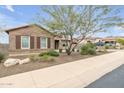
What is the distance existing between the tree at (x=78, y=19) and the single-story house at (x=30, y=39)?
85 cm

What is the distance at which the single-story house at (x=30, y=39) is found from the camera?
55.7 ft

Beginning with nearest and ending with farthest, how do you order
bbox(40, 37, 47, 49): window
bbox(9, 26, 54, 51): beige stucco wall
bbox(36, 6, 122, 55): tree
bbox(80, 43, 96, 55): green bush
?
bbox(36, 6, 122, 55): tree
bbox(9, 26, 54, 51): beige stucco wall
bbox(40, 37, 47, 49): window
bbox(80, 43, 96, 55): green bush

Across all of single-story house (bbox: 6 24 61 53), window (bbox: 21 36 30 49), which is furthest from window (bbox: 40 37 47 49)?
window (bbox: 21 36 30 49)

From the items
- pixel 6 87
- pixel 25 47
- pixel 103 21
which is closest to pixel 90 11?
pixel 103 21

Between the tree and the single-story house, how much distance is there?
0.85m

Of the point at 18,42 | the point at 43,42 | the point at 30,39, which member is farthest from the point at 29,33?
the point at 43,42

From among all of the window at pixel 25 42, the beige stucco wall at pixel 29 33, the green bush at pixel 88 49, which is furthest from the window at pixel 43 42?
the green bush at pixel 88 49

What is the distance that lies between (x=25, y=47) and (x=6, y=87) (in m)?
10.4

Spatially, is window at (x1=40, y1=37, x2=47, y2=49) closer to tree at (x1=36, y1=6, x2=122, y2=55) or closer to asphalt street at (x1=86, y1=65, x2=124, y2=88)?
tree at (x1=36, y1=6, x2=122, y2=55)

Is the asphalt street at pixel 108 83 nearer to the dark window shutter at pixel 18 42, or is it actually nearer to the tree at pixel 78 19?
the tree at pixel 78 19

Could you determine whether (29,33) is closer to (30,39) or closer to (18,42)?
(30,39)

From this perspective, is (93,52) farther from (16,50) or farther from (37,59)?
(37,59)

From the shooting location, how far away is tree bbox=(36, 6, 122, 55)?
53.2ft

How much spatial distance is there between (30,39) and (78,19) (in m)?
4.14
